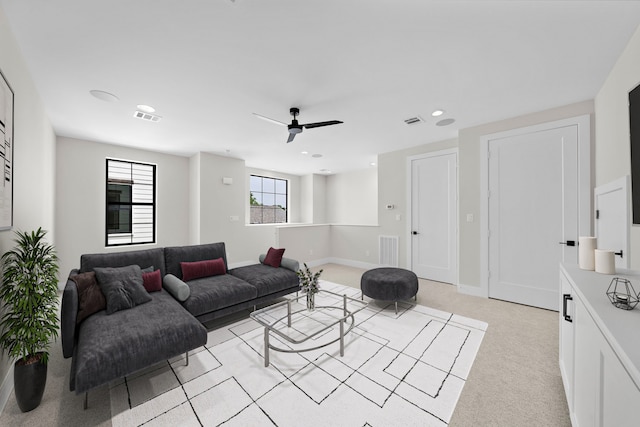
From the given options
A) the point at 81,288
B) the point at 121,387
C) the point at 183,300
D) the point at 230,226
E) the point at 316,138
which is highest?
the point at 316,138

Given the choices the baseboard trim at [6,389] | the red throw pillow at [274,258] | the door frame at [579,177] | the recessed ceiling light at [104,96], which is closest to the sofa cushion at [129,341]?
the baseboard trim at [6,389]

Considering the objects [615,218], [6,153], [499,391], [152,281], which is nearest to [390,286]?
[499,391]

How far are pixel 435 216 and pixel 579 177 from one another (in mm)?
1977

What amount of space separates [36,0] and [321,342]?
11.1 ft

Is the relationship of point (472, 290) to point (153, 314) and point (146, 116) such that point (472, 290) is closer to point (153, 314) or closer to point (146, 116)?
point (153, 314)

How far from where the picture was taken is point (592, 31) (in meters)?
1.85

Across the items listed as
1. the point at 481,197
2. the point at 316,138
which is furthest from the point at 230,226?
the point at 481,197

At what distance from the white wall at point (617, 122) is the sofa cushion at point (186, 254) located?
4.35 meters

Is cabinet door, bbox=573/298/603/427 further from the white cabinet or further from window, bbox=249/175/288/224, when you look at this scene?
window, bbox=249/175/288/224

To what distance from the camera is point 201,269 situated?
10.8 ft

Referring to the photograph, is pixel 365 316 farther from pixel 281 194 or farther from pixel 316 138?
pixel 281 194

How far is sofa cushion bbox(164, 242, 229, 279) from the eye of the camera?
320 cm

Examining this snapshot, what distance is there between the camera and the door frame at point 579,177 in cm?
299

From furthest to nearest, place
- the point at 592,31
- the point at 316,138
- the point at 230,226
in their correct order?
the point at 230,226 < the point at 316,138 < the point at 592,31
